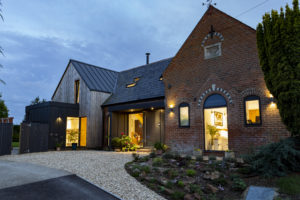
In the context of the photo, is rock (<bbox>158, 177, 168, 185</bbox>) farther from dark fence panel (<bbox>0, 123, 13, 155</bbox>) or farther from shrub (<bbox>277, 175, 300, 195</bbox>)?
dark fence panel (<bbox>0, 123, 13, 155</bbox>)

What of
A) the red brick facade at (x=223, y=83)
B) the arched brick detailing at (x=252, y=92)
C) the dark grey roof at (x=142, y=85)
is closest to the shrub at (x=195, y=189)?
the red brick facade at (x=223, y=83)

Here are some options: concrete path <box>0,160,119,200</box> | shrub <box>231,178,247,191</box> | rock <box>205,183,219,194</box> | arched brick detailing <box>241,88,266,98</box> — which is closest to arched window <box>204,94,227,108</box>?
arched brick detailing <box>241,88,266,98</box>

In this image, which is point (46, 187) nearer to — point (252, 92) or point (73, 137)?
point (252, 92)

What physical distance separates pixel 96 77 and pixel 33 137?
621 centimetres

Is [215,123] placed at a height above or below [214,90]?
below

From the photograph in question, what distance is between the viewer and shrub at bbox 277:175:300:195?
441cm

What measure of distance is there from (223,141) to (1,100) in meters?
28.3

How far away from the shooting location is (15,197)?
4.53m

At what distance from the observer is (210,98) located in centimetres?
953

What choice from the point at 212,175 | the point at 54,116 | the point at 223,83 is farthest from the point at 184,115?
the point at 54,116

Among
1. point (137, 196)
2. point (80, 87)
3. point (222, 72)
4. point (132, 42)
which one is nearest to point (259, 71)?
point (222, 72)

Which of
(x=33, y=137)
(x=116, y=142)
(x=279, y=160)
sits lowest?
(x=116, y=142)

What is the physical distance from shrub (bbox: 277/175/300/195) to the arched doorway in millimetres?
4449

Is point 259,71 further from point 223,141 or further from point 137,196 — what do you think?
point 137,196
